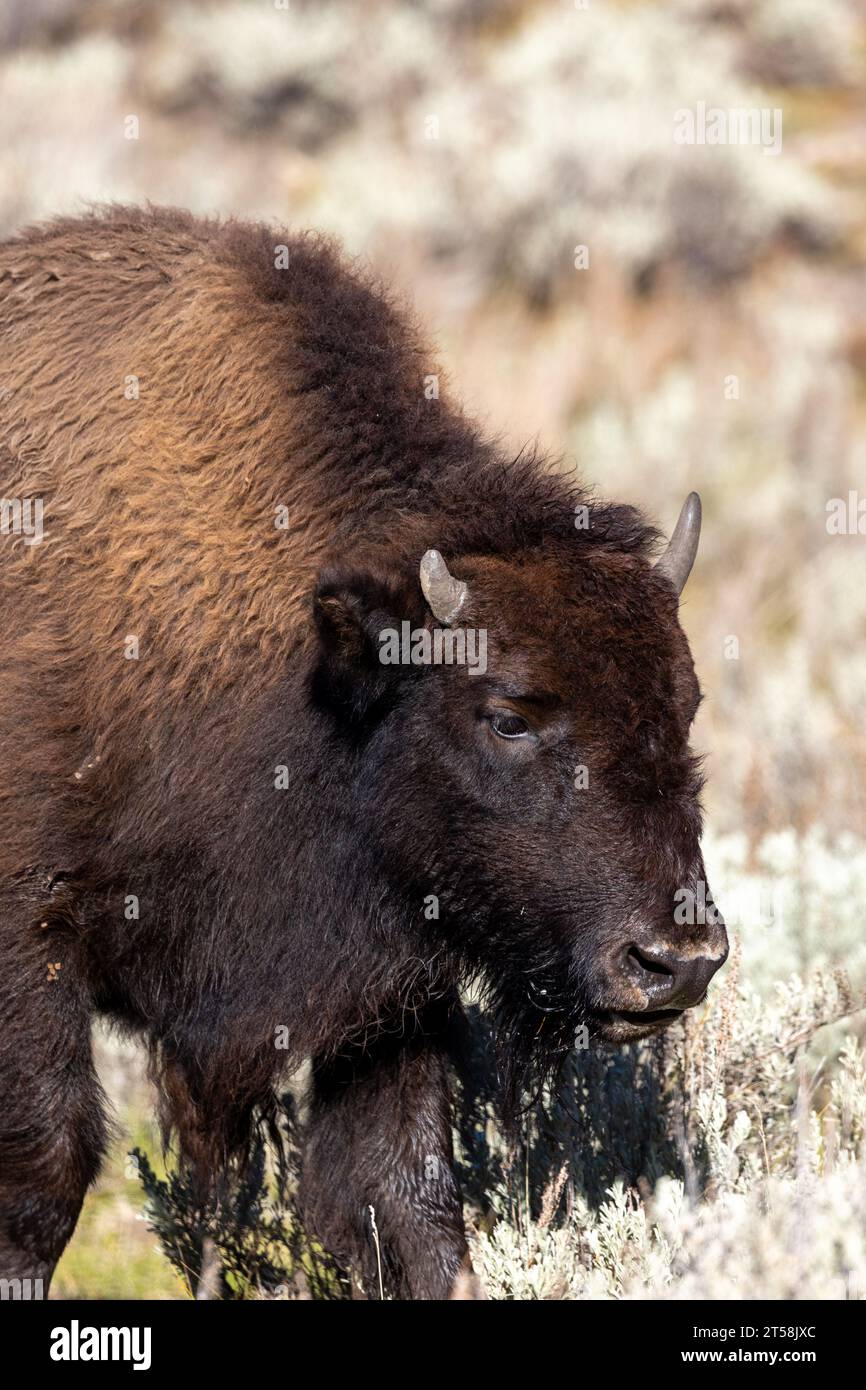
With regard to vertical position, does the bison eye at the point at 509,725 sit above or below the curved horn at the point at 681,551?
below

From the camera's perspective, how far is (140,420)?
432 centimetres

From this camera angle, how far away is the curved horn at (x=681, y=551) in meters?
4.28

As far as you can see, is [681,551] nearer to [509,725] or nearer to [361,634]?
[509,725]

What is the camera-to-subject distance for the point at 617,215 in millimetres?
17891

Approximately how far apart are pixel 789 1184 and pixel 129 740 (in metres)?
1.90

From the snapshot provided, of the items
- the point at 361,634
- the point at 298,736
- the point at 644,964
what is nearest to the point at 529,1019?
the point at 644,964

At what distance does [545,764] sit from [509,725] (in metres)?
0.12

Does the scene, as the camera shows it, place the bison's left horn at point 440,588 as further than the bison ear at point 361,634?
No

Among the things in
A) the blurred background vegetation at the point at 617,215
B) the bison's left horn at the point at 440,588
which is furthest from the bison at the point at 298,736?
the blurred background vegetation at the point at 617,215

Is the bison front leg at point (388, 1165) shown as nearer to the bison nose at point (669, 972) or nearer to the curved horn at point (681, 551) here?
the bison nose at point (669, 972)

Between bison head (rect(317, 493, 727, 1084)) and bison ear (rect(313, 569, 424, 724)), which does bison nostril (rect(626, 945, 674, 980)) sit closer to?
bison head (rect(317, 493, 727, 1084))

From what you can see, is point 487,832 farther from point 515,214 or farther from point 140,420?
point 515,214

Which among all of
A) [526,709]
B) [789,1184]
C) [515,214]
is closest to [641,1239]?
[789,1184]

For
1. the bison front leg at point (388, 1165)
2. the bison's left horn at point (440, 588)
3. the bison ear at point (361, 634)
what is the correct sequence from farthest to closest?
1. the bison front leg at point (388, 1165)
2. the bison ear at point (361, 634)
3. the bison's left horn at point (440, 588)
